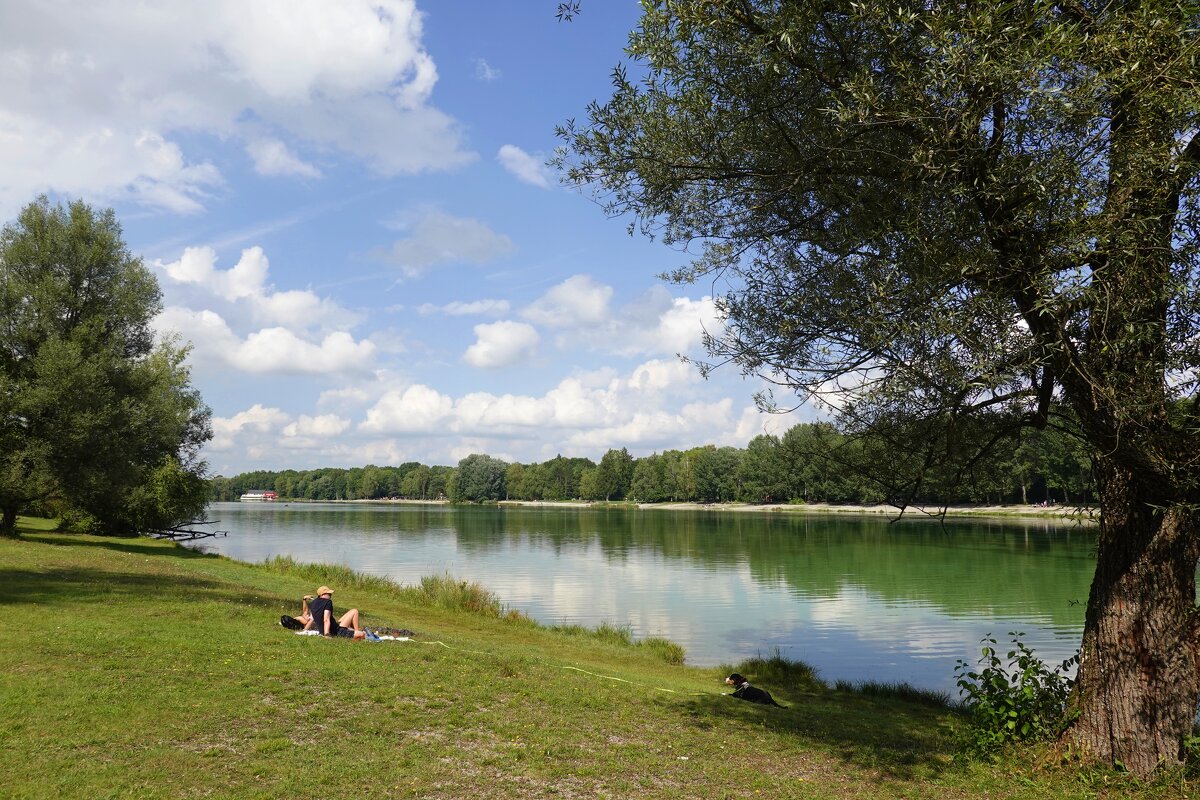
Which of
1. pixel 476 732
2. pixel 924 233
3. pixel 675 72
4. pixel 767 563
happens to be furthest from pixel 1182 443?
pixel 767 563

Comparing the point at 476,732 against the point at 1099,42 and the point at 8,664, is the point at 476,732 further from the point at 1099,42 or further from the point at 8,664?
the point at 1099,42

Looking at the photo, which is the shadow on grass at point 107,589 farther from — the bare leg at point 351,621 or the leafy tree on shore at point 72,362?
the leafy tree on shore at point 72,362

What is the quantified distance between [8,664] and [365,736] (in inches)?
213

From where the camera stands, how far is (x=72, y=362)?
97.9 ft

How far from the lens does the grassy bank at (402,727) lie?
25.3 ft

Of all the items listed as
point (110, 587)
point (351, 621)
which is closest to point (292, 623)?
point (351, 621)

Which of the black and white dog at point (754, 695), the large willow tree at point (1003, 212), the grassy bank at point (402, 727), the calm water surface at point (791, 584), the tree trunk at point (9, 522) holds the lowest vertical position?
the calm water surface at point (791, 584)

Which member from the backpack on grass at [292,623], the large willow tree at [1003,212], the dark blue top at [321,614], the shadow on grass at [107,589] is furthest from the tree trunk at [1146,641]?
the shadow on grass at [107,589]

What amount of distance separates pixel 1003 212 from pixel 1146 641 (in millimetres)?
4858

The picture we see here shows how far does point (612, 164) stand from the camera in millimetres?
9531

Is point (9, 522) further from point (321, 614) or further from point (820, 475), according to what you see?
point (820, 475)

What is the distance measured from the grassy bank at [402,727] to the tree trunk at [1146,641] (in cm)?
37

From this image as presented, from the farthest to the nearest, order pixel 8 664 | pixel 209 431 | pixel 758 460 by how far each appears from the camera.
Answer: pixel 758 460, pixel 209 431, pixel 8 664

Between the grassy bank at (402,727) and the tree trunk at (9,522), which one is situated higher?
the tree trunk at (9,522)
